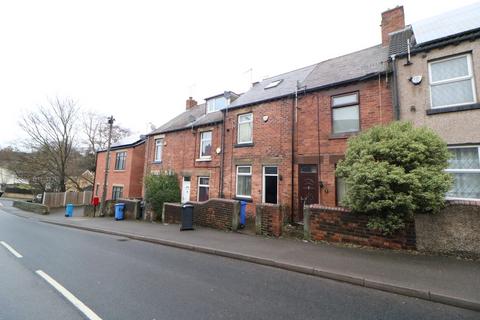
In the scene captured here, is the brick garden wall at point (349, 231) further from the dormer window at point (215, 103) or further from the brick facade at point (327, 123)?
the dormer window at point (215, 103)

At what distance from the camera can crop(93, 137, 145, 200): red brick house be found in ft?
71.7

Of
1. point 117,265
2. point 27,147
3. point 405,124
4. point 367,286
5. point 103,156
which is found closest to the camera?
point 367,286

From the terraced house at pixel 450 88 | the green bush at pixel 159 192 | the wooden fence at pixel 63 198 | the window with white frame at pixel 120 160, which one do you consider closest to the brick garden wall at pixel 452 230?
the terraced house at pixel 450 88

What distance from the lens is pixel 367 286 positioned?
14.9 ft

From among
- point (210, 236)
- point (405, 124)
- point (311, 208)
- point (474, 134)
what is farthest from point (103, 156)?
point (474, 134)

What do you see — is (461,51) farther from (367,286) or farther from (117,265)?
(117,265)

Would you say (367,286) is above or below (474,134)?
below

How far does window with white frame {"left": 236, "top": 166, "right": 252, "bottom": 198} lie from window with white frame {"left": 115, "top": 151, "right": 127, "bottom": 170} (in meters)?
14.8

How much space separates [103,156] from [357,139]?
87.1 ft

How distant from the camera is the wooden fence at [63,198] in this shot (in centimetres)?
2962

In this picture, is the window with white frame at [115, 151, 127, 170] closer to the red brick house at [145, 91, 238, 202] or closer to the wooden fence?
the red brick house at [145, 91, 238, 202]

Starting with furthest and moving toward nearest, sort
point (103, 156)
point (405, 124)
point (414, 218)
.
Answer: point (103, 156), point (405, 124), point (414, 218)

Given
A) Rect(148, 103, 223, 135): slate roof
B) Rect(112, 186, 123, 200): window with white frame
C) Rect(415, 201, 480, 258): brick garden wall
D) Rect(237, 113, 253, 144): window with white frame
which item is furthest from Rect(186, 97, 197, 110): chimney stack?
Rect(415, 201, 480, 258): brick garden wall

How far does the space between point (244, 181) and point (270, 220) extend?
4.61 m
